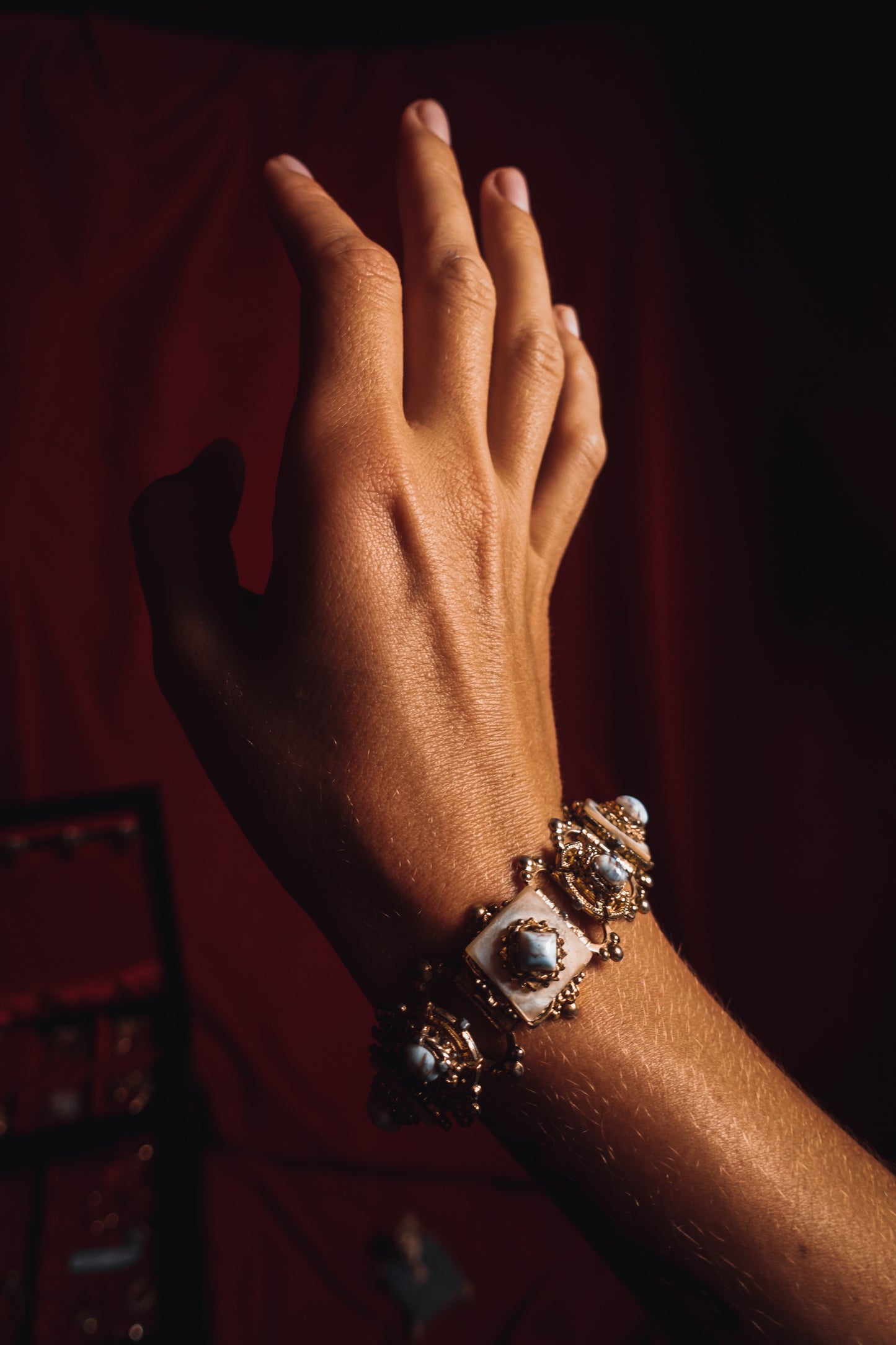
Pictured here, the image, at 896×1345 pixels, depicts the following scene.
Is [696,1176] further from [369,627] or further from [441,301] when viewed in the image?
[441,301]

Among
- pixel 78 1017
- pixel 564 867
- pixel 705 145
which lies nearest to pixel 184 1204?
pixel 78 1017

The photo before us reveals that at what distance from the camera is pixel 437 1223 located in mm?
1343

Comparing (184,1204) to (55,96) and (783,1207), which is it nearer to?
(783,1207)

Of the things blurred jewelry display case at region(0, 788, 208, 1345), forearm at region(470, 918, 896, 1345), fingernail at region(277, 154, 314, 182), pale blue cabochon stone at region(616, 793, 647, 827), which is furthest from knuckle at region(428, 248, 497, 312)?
blurred jewelry display case at region(0, 788, 208, 1345)

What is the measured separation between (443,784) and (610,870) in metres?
0.15

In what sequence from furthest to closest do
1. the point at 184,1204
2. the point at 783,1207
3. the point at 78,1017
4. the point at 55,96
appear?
the point at 55,96 < the point at 78,1017 < the point at 184,1204 < the point at 783,1207

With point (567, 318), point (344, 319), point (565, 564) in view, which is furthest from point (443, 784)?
point (565, 564)

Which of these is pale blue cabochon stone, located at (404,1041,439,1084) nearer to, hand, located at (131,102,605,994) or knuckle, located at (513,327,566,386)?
hand, located at (131,102,605,994)

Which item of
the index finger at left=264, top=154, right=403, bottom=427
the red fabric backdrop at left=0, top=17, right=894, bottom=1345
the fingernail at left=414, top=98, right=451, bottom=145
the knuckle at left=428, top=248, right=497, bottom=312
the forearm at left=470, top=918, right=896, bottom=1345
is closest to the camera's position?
the forearm at left=470, top=918, right=896, bottom=1345

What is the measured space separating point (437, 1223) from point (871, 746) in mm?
1107

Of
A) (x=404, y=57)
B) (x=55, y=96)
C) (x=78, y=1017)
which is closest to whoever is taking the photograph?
(x=78, y=1017)

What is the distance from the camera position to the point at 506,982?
1.84 ft

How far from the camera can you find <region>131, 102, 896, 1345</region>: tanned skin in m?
0.56

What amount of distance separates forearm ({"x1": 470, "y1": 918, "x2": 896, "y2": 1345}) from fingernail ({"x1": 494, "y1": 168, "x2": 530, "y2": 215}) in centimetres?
90
